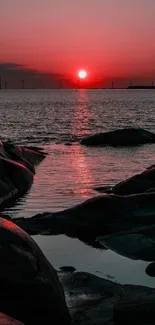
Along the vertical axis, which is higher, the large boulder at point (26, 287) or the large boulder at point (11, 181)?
the large boulder at point (26, 287)

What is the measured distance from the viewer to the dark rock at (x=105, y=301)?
6.90 meters

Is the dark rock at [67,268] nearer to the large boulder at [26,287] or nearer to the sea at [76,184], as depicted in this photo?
the sea at [76,184]

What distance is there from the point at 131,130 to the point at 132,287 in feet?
96.4

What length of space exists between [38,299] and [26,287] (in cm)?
24

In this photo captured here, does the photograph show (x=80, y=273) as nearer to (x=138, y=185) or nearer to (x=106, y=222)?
(x=106, y=222)

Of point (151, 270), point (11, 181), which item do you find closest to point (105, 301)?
point (151, 270)

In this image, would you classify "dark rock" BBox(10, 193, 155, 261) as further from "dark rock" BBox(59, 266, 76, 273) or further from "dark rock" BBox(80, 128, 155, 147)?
"dark rock" BBox(80, 128, 155, 147)

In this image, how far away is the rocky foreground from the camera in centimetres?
670

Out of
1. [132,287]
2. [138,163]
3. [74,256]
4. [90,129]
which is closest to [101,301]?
[132,287]

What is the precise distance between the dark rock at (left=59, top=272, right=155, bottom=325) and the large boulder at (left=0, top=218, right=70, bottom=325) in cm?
46

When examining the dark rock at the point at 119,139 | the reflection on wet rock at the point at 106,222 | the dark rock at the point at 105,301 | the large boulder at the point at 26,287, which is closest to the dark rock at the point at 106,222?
the reflection on wet rock at the point at 106,222

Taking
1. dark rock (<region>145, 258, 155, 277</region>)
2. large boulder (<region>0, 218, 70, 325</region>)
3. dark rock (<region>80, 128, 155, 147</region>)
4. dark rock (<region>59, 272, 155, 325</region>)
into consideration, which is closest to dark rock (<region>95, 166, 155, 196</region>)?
dark rock (<region>145, 258, 155, 277</region>)

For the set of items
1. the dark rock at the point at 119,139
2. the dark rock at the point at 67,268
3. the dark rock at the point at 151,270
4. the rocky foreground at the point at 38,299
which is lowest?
the dark rock at the point at 119,139

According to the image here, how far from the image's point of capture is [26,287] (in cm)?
673
